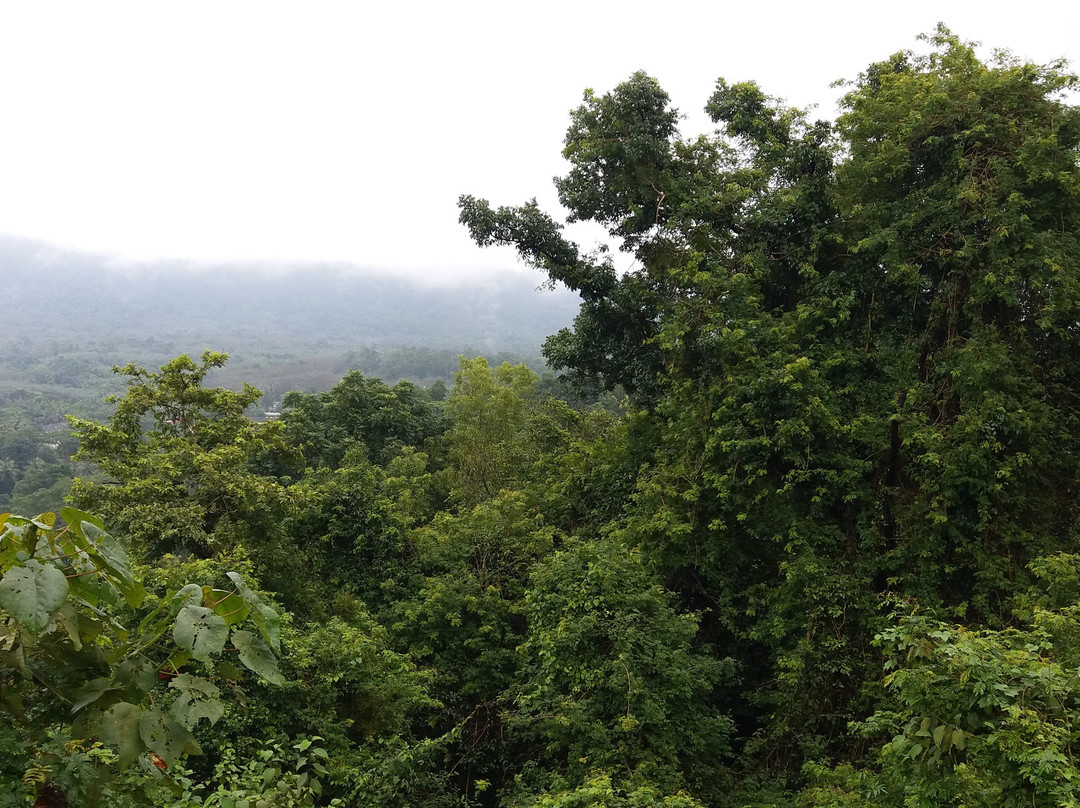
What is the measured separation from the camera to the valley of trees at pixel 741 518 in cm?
685

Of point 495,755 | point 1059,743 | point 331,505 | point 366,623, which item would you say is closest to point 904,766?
point 1059,743

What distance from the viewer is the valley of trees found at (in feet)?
22.5

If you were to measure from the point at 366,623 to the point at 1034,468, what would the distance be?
10.5m

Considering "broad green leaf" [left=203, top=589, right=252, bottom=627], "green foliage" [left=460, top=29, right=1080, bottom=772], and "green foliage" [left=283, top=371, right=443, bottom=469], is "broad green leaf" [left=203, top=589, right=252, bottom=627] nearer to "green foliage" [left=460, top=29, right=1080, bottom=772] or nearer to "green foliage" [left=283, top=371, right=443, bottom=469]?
"green foliage" [left=460, top=29, right=1080, bottom=772]

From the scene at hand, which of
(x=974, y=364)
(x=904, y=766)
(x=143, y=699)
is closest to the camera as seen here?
(x=143, y=699)

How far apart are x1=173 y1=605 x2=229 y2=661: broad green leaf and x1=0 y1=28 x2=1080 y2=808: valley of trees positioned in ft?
9.13

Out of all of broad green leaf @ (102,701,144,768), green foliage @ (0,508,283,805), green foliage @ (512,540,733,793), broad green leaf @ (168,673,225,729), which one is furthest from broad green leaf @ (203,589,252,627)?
green foliage @ (512,540,733,793)

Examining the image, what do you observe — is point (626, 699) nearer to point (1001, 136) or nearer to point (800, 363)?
point (800, 363)

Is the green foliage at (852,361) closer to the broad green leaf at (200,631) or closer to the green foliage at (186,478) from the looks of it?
the green foliage at (186,478)

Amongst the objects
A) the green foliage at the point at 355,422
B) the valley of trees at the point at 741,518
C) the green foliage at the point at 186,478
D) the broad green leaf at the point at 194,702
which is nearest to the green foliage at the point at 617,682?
the valley of trees at the point at 741,518

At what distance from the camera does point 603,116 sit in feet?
44.1

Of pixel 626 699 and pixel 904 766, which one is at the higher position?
pixel 904 766

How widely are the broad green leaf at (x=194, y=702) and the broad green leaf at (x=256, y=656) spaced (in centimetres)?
11

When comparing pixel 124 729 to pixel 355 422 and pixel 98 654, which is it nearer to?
pixel 98 654
